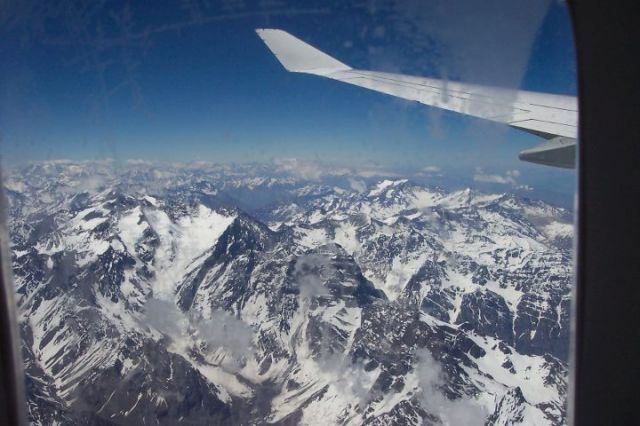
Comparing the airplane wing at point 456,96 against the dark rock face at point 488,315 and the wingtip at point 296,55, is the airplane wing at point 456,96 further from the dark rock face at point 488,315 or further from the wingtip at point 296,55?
the dark rock face at point 488,315

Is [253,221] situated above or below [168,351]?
above

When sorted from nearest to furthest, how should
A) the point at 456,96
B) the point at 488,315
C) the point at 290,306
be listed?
1. the point at 456,96
2. the point at 488,315
3. the point at 290,306

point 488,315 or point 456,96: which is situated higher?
point 456,96

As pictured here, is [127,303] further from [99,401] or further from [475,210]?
[475,210]

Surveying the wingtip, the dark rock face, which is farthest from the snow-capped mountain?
the wingtip

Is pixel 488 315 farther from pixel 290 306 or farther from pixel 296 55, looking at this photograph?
pixel 296 55

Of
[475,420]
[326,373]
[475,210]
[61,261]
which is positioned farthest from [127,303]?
[475,210]

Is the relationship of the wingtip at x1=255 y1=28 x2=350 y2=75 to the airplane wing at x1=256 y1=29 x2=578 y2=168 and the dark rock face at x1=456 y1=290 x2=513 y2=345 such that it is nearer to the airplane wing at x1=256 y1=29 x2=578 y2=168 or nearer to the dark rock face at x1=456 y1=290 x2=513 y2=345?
the airplane wing at x1=256 y1=29 x2=578 y2=168

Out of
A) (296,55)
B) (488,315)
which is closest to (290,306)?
(488,315)
